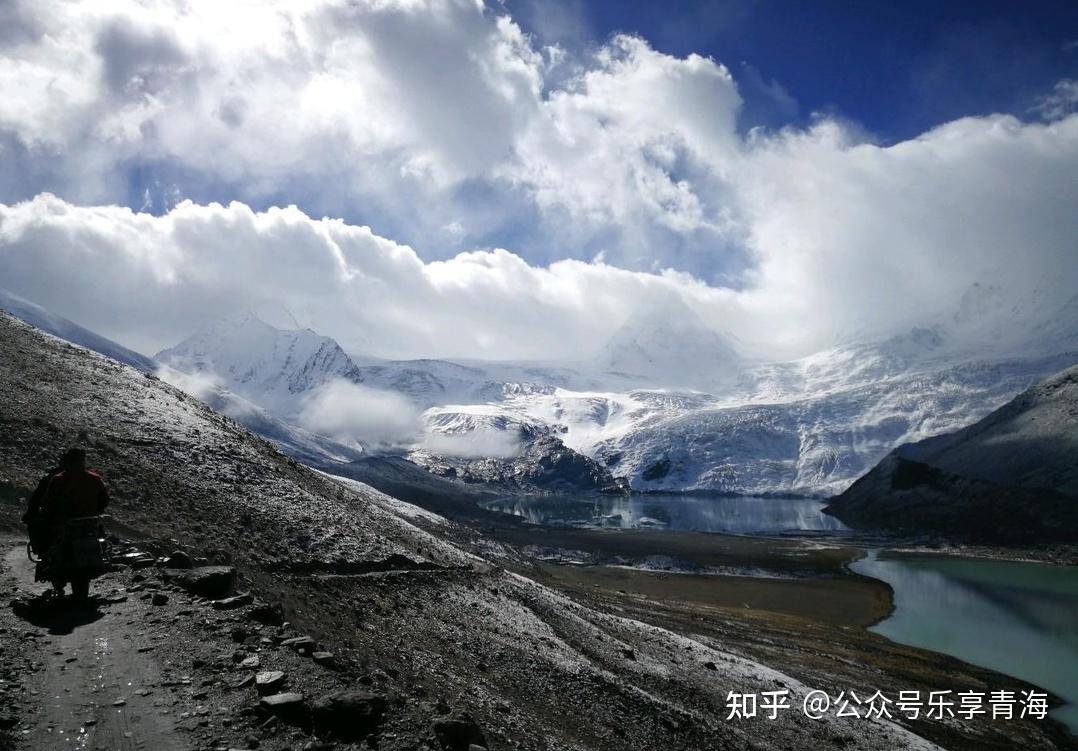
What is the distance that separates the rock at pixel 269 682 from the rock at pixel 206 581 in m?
5.23

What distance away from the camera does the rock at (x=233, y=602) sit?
1620cm

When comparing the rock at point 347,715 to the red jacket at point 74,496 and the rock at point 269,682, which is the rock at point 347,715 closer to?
the rock at point 269,682

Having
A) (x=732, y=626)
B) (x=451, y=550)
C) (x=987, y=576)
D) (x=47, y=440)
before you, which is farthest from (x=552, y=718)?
(x=987, y=576)

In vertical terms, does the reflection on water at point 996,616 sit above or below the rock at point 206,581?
below

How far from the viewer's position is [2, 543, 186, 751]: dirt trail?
10.3 metres

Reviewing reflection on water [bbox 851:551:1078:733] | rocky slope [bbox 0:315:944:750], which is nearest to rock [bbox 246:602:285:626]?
rocky slope [bbox 0:315:944:750]

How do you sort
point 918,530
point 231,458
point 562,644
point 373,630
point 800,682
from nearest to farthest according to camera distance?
point 373,630, point 562,644, point 231,458, point 800,682, point 918,530

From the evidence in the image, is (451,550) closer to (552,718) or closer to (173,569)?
(552,718)

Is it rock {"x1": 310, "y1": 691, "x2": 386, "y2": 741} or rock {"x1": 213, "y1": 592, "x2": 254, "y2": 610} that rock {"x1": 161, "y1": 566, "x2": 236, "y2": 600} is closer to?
rock {"x1": 213, "y1": 592, "x2": 254, "y2": 610}

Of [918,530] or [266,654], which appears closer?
[266,654]

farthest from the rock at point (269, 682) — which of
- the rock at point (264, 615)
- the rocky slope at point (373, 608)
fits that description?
the rock at point (264, 615)

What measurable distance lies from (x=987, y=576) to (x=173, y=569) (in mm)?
143378

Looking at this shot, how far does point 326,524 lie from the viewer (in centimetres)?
3158

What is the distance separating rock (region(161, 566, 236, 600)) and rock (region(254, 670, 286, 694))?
5.23 meters
